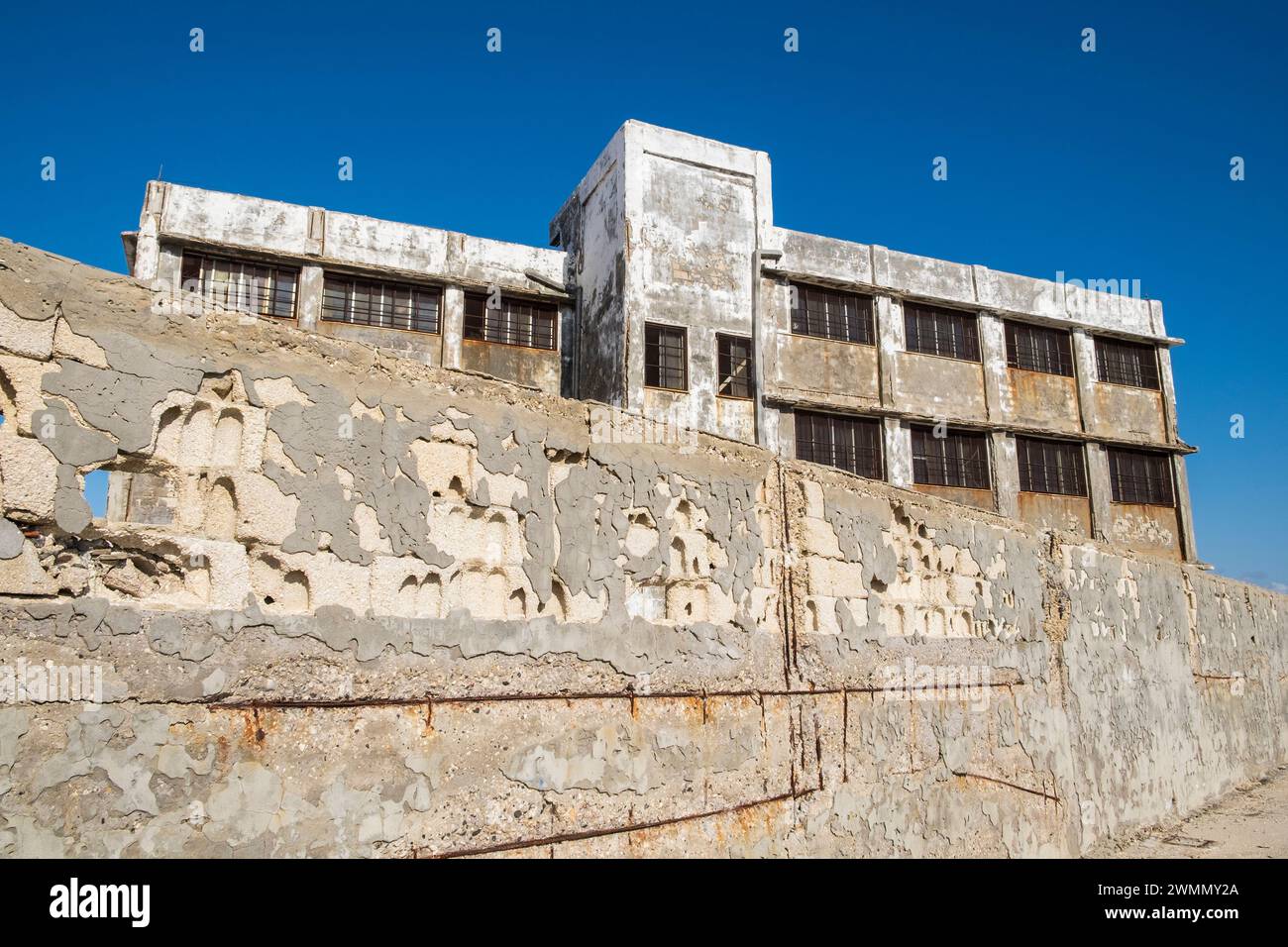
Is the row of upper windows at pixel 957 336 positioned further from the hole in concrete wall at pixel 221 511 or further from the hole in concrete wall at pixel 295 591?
the hole in concrete wall at pixel 221 511

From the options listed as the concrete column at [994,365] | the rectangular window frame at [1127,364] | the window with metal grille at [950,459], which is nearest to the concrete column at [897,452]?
the window with metal grille at [950,459]

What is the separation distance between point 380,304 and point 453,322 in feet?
3.92

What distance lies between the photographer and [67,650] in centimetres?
269

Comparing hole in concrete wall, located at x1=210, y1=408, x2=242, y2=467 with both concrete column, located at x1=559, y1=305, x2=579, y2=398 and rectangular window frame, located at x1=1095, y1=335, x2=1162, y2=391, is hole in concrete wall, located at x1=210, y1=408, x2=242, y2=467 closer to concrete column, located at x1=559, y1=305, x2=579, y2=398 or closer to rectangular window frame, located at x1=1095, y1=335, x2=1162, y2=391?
concrete column, located at x1=559, y1=305, x2=579, y2=398

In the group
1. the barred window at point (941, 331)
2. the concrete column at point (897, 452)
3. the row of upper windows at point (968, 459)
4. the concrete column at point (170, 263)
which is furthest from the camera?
the barred window at point (941, 331)

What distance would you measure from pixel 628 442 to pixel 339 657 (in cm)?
181

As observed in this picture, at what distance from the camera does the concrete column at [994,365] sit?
1816cm

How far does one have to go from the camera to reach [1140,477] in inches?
767

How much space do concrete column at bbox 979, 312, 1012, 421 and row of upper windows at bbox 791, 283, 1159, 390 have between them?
15 cm

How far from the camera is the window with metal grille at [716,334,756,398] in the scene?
1557cm

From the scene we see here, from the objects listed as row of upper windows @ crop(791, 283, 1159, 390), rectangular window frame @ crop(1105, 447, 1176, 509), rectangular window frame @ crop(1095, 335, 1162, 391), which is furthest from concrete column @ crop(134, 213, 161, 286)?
rectangular window frame @ crop(1105, 447, 1176, 509)

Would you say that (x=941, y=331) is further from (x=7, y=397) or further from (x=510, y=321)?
(x=7, y=397)

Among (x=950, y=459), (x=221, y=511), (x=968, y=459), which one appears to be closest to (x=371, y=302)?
(x=950, y=459)

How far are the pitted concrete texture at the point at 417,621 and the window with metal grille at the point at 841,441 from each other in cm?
988
